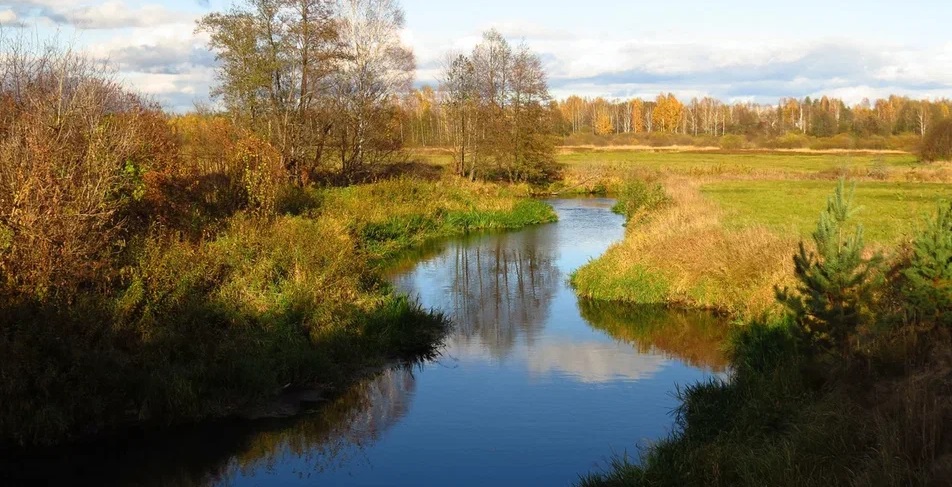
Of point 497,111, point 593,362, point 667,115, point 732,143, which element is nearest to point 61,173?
point 593,362

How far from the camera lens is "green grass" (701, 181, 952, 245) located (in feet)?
81.4

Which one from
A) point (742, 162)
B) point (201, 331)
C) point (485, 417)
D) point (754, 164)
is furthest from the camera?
point (742, 162)

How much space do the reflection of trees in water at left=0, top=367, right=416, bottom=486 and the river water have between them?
0.03 meters

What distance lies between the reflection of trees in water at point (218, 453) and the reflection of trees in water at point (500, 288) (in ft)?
15.6

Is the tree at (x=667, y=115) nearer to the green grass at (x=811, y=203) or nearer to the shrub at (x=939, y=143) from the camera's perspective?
the shrub at (x=939, y=143)

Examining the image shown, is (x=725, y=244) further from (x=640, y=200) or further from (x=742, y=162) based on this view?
(x=742, y=162)

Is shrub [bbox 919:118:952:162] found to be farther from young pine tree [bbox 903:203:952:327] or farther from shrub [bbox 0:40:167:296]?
shrub [bbox 0:40:167:296]

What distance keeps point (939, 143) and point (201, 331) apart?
62932 mm

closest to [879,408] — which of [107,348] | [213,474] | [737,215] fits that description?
[213,474]

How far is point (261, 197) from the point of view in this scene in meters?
19.8

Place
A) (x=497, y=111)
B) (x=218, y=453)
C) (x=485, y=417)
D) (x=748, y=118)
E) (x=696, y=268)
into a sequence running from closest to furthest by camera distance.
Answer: (x=218, y=453)
(x=485, y=417)
(x=696, y=268)
(x=497, y=111)
(x=748, y=118)

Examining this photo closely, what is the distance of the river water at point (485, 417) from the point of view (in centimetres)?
1048

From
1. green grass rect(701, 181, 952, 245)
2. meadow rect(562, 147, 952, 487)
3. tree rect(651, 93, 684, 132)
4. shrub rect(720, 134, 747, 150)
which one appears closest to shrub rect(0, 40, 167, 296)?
meadow rect(562, 147, 952, 487)

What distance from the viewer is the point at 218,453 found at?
11.0m
